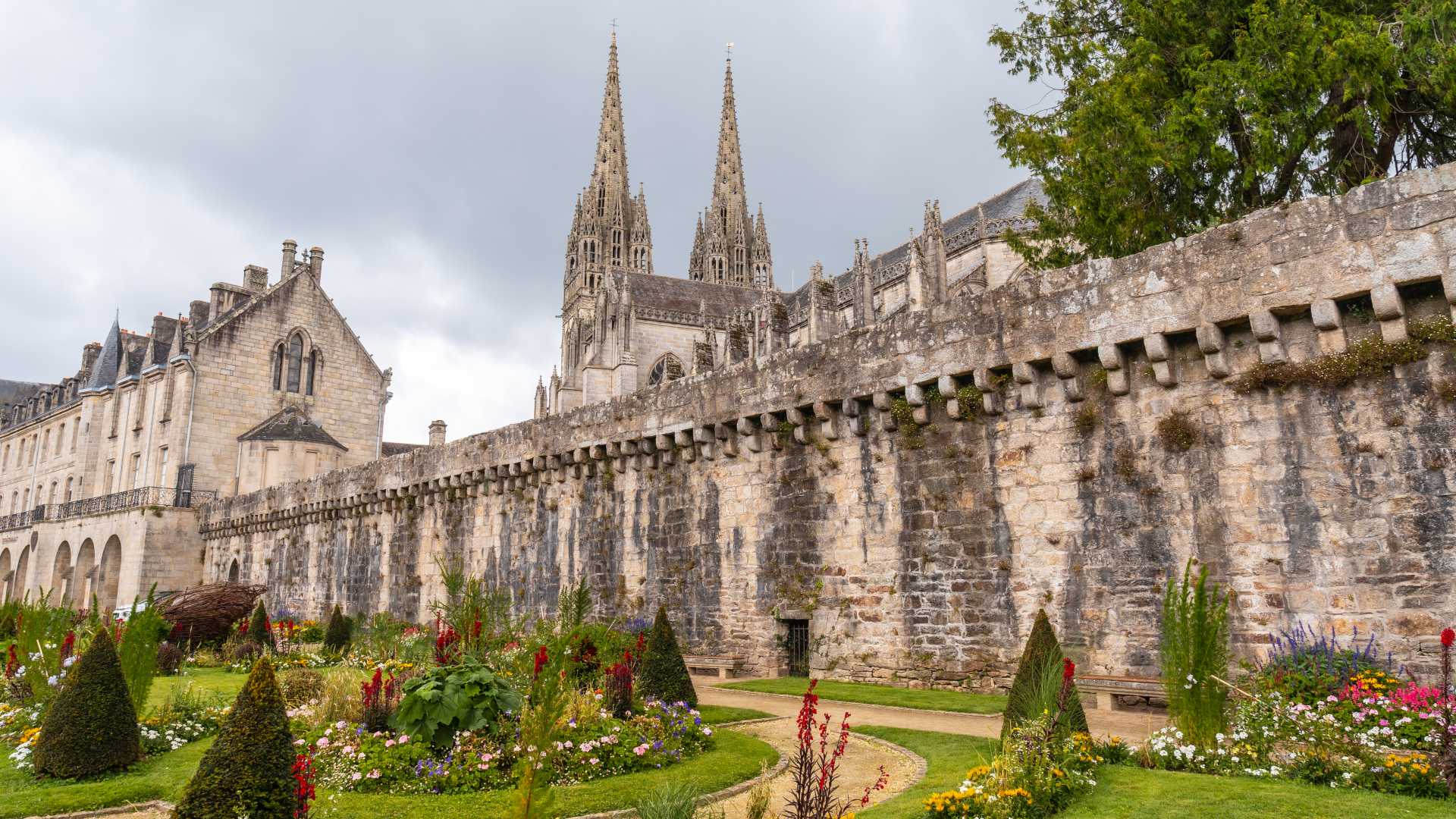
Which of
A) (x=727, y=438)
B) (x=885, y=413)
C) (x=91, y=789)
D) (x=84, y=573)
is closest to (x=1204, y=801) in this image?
(x=885, y=413)

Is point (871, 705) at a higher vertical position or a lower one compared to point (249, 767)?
lower

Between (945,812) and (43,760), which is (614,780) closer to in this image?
(945,812)

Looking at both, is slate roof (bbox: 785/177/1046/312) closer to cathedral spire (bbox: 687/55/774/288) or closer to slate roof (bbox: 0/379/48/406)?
cathedral spire (bbox: 687/55/774/288)

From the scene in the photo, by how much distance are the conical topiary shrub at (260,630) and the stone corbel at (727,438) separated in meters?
9.11

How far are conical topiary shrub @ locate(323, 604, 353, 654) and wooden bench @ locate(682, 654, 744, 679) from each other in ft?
20.3

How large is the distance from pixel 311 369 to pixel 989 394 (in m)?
32.9

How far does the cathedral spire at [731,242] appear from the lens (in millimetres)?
73000

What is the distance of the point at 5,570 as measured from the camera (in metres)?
40.9

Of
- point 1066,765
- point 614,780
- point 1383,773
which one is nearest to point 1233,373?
point 1383,773

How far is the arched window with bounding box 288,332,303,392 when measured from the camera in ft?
118

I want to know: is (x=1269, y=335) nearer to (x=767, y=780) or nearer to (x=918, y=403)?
(x=918, y=403)

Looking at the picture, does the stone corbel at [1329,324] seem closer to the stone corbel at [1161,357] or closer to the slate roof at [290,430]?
the stone corbel at [1161,357]

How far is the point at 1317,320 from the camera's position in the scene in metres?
7.91

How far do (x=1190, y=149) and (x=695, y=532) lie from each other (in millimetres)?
8818
